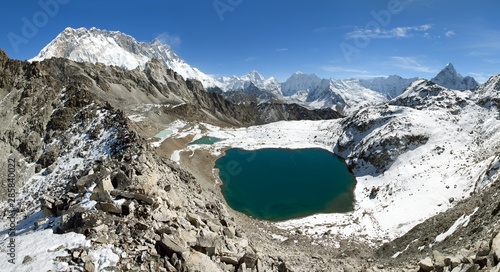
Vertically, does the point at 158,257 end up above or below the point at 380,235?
above

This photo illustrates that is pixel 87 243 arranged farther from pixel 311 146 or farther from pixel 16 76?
pixel 311 146

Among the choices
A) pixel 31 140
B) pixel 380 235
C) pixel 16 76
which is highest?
pixel 16 76

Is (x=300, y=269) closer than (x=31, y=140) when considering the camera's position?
Yes

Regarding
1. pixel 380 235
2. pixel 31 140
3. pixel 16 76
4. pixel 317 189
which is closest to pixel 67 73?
pixel 16 76

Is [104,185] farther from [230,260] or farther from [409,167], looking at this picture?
[409,167]

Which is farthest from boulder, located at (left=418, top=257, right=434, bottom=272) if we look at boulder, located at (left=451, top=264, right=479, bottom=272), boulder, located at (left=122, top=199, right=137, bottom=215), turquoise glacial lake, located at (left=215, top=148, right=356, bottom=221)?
turquoise glacial lake, located at (left=215, top=148, right=356, bottom=221)

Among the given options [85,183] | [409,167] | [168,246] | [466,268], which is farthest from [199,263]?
[409,167]

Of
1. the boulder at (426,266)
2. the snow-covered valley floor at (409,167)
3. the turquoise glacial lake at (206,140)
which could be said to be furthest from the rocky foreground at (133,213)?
the turquoise glacial lake at (206,140)
